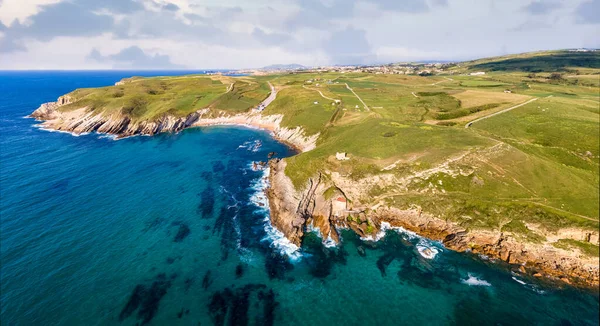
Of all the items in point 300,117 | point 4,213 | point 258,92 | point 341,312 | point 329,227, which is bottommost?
point 341,312

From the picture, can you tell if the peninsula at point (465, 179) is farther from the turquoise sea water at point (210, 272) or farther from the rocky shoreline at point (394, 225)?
the turquoise sea water at point (210, 272)

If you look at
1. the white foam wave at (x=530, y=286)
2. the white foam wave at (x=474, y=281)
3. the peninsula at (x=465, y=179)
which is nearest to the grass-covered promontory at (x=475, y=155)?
the peninsula at (x=465, y=179)

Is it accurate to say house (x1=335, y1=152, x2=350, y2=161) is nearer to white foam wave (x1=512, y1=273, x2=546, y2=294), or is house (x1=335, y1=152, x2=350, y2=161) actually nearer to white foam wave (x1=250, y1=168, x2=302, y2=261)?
white foam wave (x1=250, y1=168, x2=302, y2=261)

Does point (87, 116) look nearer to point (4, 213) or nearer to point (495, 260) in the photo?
point (4, 213)

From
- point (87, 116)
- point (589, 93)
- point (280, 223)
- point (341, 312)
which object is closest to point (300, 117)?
point (280, 223)

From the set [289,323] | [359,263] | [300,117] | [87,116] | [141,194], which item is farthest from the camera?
[87,116]
